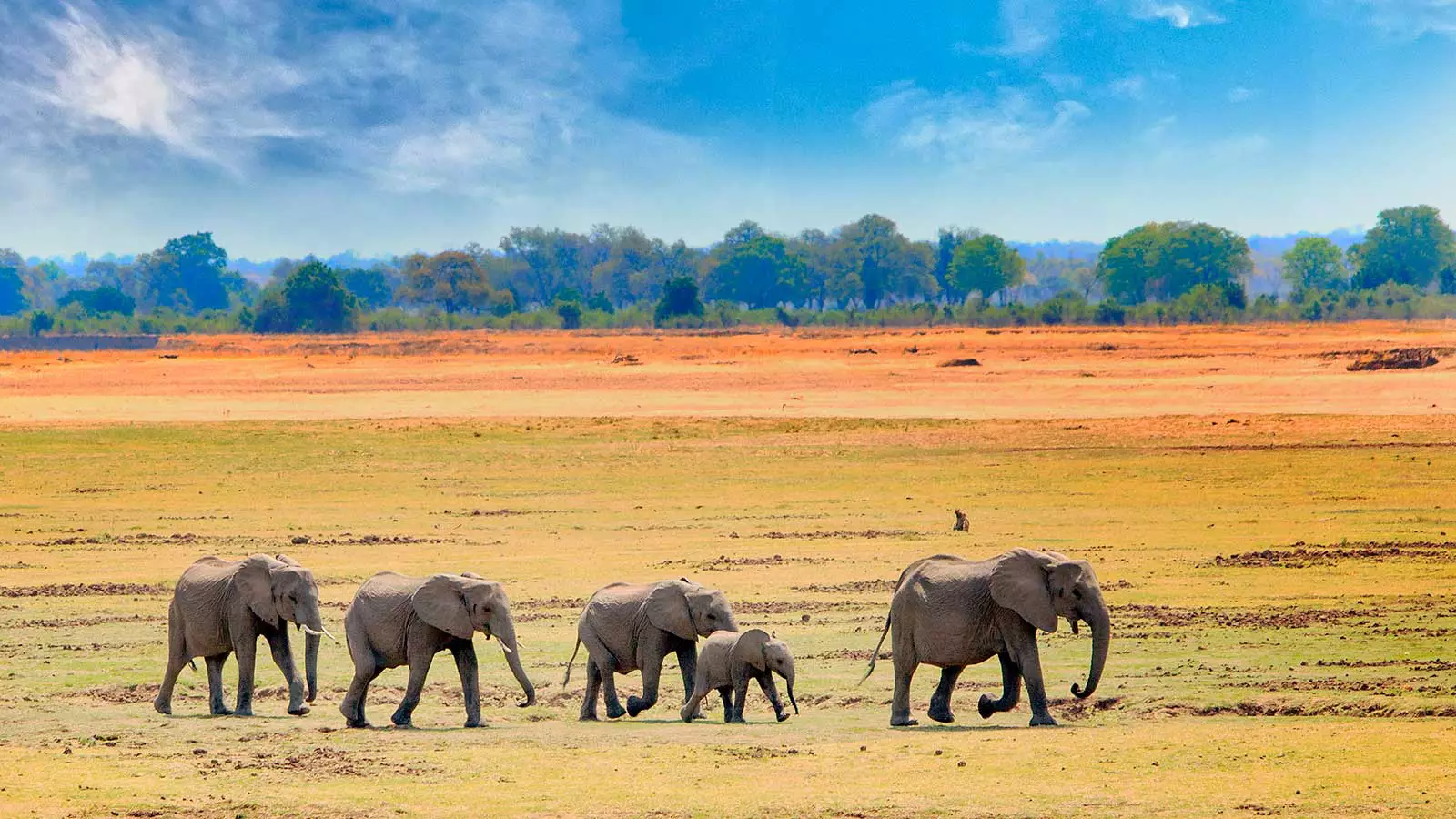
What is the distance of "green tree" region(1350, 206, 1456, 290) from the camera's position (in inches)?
5423

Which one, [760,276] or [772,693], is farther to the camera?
[760,276]

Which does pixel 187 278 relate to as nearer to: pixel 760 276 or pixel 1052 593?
pixel 760 276

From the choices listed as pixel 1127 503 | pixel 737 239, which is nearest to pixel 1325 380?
pixel 1127 503

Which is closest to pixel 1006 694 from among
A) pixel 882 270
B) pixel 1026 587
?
pixel 1026 587

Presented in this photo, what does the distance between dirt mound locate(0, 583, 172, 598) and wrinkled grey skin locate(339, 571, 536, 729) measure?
308 inches

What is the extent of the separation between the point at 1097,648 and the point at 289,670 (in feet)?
21.0

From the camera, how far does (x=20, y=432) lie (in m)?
43.5

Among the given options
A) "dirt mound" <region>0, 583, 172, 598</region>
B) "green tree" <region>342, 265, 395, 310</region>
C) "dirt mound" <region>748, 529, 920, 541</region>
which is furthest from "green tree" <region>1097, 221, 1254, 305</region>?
"dirt mound" <region>0, 583, 172, 598</region>

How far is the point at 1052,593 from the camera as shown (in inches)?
561

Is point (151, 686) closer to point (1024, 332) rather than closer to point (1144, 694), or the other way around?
point (1144, 694)

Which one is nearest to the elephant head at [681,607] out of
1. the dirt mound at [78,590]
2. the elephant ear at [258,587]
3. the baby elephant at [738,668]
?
the baby elephant at [738,668]

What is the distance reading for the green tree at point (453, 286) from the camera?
145 meters

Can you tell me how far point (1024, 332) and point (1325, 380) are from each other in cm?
3104

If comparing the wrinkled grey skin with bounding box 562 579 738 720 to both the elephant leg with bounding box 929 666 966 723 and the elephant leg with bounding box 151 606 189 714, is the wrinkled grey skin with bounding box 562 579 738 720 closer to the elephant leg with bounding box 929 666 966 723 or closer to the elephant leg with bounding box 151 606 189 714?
the elephant leg with bounding box 929 666 966 723
